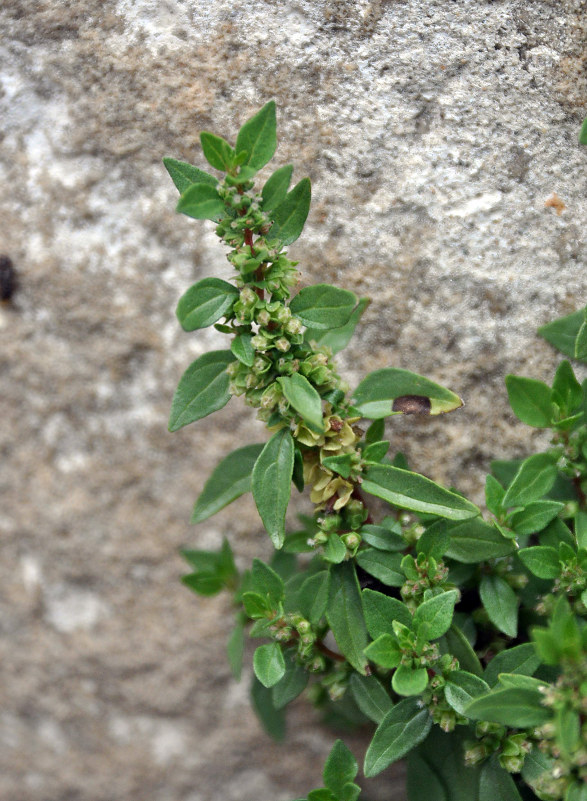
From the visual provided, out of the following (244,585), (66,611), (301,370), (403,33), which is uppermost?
(403,33)

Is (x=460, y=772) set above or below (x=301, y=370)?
below

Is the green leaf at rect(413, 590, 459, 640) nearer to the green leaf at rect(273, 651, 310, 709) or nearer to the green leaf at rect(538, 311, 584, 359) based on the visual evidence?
the green leaf at rect(273, 651, 310, 709)

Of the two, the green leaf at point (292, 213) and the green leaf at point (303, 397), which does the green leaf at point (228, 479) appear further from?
the green leaf at point (292, 213)

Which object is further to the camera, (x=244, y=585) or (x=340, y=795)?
(x=244, y=585)

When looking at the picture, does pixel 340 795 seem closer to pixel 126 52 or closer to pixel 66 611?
pixel 66 611

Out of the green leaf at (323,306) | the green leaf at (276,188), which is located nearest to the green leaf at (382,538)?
the green leaf at (323,306)

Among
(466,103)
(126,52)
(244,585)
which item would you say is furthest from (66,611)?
(466,103)

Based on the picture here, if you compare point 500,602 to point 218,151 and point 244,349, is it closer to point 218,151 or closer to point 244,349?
point 244,349

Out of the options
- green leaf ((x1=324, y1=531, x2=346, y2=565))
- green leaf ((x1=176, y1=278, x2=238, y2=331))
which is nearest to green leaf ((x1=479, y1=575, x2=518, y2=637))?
green leaf ((x1=324, y1=531, x2=346, y2=565))
